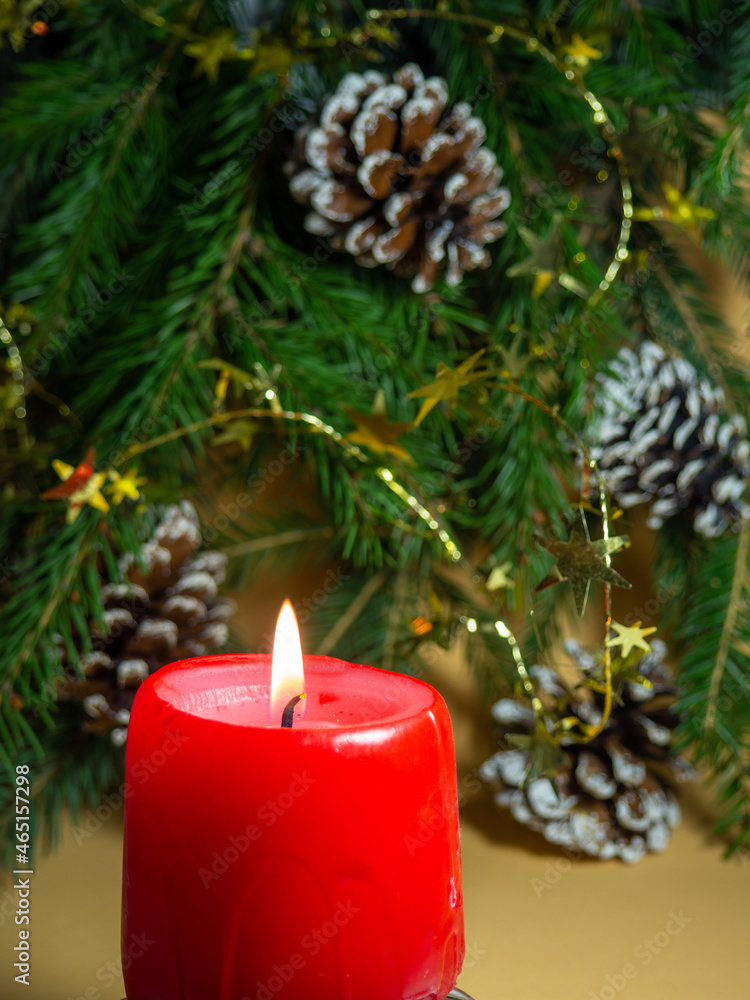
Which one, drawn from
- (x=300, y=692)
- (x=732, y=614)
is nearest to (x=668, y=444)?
(x=732, y=614)

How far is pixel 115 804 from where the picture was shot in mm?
517

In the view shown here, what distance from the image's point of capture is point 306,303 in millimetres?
513

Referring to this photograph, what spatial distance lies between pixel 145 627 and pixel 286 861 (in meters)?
0.27

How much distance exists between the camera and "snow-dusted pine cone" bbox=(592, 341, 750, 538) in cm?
54

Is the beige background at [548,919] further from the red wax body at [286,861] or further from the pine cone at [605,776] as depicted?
the red wax body at [286,861]

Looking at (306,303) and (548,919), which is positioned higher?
(306,303)

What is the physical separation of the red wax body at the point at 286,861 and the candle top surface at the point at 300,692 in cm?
2

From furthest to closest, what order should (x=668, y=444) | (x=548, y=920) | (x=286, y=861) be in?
1. (x=668, y=444)
2. (x=548, y=920)
3. (x=286, y=861)

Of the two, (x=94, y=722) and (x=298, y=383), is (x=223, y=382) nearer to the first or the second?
(x=298, y=383)

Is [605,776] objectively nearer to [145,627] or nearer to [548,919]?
[548,919]

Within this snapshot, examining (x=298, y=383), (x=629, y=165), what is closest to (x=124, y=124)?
(x=298, y=383)

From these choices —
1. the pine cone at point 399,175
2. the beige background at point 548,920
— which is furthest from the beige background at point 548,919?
the pine cone at point 399,175

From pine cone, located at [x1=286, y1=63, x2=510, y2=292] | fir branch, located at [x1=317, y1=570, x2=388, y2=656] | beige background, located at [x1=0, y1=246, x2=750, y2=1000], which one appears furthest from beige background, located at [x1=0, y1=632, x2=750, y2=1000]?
pine cone, located at [x1=286, y1=63, x2=510, y2=292]

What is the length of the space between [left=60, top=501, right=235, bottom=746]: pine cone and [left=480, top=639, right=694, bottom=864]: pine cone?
0.61 feet
